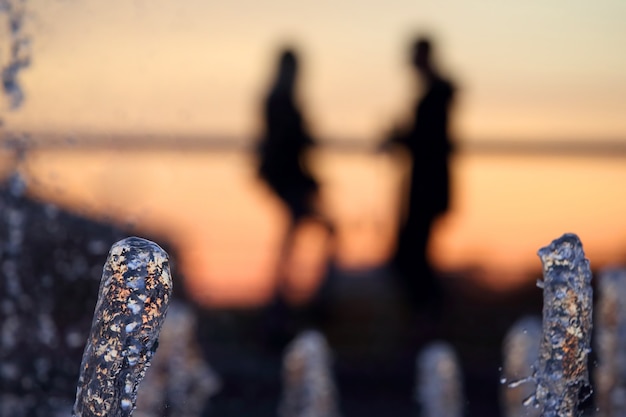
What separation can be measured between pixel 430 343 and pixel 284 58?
1563 millimetres

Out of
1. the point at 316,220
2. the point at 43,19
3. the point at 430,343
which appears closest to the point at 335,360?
the point at 430,343

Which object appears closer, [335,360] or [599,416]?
[599,416]

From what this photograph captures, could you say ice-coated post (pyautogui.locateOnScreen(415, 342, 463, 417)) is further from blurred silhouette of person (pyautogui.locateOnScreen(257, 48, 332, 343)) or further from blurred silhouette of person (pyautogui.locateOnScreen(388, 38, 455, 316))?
blurred silhouette of person (pyautogui.locateOnScreen(257, 48, 332, 343))

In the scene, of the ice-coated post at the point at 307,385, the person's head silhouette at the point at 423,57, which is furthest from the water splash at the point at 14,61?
the person's head silhouette at the point at 423,57

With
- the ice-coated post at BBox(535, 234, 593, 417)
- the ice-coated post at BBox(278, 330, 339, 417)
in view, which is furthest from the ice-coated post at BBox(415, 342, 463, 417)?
the ice-coated post at BBox(535, 234, 593, 417)

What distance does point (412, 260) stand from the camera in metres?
7.20

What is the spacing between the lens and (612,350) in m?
4.50

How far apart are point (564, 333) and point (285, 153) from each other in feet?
15.2

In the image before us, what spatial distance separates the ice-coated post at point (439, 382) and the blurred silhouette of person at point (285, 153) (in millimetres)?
824

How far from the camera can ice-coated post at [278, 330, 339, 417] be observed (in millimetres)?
5254

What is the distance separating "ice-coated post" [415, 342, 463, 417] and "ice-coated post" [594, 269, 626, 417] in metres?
1.06

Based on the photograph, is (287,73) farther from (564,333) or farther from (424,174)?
(564,333)

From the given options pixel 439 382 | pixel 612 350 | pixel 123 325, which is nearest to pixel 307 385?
pixel 439 382

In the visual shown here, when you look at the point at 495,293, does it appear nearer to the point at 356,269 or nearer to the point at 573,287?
the point at 356,269
